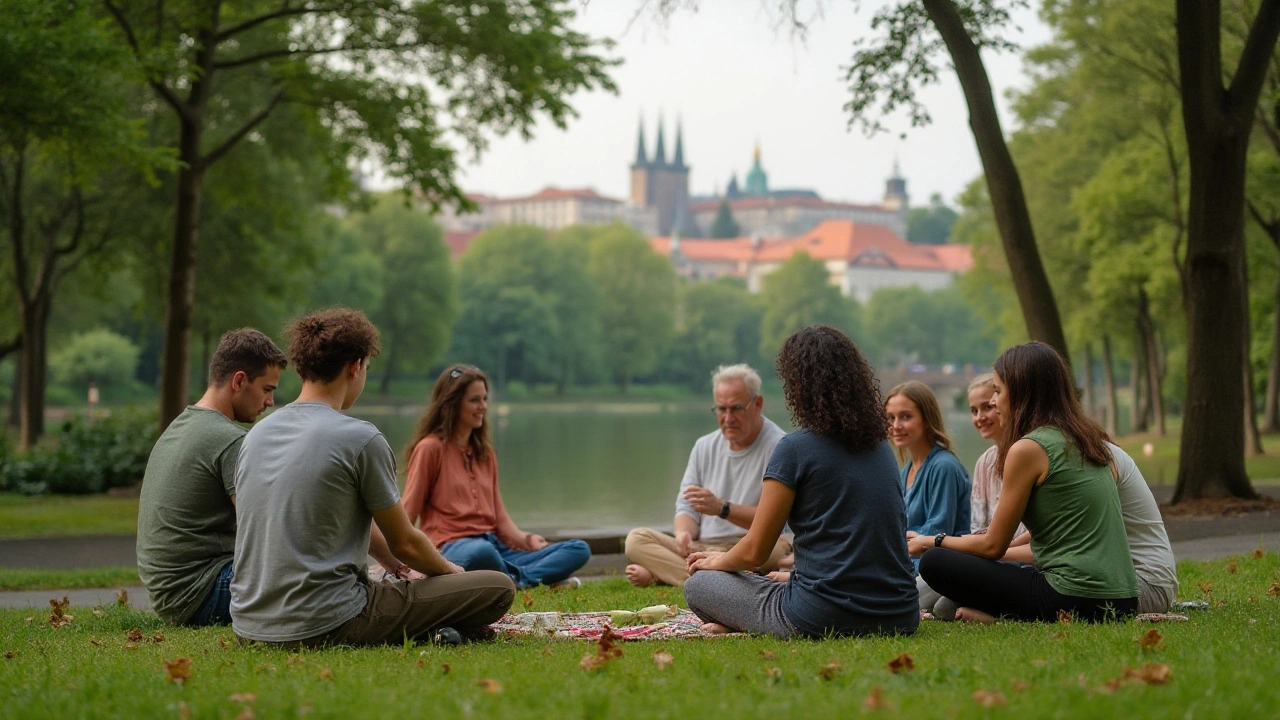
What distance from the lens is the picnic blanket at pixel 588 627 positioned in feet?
20.1

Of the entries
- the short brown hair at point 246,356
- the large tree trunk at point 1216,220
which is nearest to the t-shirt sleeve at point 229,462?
the short brown hair at point 246,356

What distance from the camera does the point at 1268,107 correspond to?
19.5 m

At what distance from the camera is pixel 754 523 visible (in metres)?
5.64

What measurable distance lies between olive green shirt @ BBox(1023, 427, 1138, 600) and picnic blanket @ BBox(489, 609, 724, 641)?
1487 mm

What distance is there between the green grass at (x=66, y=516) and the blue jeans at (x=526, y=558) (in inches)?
235

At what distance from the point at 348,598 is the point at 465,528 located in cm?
341

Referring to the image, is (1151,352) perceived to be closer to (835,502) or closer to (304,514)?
(835,502)

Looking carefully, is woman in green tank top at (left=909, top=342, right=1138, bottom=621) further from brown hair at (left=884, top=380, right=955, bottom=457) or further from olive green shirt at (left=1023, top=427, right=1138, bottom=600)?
brown hair at (left=884, top=380, right=955, bottom=457)

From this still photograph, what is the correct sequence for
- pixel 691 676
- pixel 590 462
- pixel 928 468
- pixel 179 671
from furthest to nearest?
pixel 590 462, pixel 928 468, pixel 179 671, pixel 691 676

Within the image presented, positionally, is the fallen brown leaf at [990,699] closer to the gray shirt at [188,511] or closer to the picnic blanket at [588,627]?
the picnic blanket at [588,627]

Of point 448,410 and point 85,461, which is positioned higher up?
point 448,410

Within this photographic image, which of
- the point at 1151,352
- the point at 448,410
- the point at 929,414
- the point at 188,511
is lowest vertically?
the point at 188,511

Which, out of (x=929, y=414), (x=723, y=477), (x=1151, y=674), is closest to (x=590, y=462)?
(x=723, y=477)

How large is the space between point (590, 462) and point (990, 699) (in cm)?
3038
